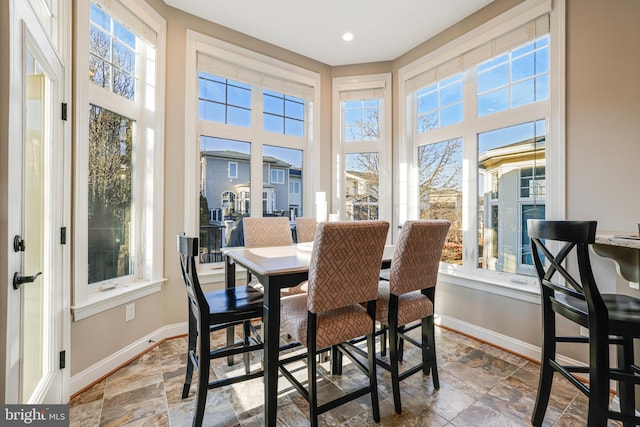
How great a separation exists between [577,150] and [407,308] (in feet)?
5.63

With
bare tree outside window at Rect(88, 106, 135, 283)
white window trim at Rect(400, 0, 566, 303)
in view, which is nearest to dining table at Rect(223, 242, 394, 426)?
bare tree outside window at Rect(88, 106, 135, 283)

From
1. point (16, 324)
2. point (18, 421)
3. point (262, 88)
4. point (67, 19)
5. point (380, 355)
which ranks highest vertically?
point (262, 88)

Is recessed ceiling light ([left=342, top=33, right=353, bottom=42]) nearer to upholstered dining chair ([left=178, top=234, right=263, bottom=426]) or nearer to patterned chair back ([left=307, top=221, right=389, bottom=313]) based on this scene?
patterned chair back ([left=307, top=221, right=389, bottom=313])

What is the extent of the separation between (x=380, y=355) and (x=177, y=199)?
89.4 inches

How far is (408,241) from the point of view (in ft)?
5.56

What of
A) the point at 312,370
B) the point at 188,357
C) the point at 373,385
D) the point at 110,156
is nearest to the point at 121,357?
the point at 188,357

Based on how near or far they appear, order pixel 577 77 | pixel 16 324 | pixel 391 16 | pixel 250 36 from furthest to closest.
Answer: pixel 250 36, pixel 391 16, pixel 577 77, pixel 16 324

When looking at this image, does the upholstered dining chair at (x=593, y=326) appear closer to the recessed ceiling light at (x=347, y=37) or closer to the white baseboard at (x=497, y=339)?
the white baseboard at (x=497, y=339)

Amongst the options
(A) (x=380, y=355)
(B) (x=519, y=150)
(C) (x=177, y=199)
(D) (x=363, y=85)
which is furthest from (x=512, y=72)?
(C) (x=177, y=199)

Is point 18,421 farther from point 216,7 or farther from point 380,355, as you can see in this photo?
point 216,7

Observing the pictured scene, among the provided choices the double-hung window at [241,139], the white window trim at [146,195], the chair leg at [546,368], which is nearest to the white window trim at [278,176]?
the double-hung window at [241,139]

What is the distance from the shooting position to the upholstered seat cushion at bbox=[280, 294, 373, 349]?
1504 millimetres

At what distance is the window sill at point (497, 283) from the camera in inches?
91.8

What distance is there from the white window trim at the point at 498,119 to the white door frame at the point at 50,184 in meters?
3.04
